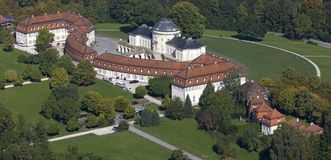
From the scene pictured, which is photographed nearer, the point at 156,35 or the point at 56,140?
the point at 56,140

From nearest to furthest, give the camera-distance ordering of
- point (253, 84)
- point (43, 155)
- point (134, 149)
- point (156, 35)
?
point (43, 155), point (134, 149), point (253, 84), point (156, 35)

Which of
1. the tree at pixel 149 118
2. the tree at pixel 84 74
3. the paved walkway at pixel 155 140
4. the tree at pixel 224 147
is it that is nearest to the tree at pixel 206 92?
the tree at pixel 149 118

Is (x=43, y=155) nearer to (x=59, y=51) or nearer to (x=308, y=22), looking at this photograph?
(x=59, y=51)

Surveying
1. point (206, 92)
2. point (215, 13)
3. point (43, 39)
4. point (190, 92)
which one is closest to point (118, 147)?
point (206, 92)

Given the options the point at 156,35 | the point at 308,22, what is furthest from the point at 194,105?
the point at 308,22

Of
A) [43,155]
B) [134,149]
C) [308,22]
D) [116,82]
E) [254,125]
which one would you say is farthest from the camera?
[308,22]
